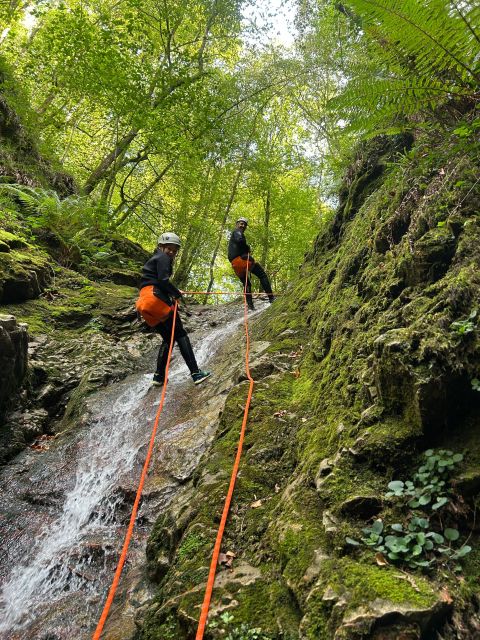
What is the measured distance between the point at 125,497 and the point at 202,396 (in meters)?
1.95

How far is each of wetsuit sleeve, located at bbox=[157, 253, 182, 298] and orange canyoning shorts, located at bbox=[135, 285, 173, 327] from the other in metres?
0.18

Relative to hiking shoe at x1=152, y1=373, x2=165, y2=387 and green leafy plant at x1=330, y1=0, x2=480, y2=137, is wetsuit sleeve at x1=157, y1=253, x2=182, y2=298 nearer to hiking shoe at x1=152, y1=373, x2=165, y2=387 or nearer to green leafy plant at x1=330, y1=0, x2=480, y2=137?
hiking shoe at x1=152, y1=373, x2=165, y2=387

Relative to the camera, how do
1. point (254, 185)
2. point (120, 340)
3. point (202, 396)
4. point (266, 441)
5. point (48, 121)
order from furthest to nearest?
point (254, 185) < point (48, 121) < point (120, 340) < point (202, 396) < point (266, 441)

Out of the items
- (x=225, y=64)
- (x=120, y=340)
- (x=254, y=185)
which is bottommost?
(x=120, y=340)

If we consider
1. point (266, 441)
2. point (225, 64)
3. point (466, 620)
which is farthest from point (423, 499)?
point (225, 64)

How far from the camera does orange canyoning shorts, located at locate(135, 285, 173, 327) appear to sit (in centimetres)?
586

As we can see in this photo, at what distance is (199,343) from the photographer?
9.43 m

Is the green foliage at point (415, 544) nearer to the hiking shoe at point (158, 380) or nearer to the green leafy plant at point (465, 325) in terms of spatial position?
the green leafy plant at point (465, 325)

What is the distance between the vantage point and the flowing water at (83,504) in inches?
138

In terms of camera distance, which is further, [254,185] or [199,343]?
[254,185]

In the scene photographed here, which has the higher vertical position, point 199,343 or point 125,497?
point 199,343

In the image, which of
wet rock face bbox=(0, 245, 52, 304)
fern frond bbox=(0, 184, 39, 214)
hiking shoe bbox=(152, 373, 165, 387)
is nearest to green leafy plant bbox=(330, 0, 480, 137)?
hiking shoe bbox=(152, 373, 165, 387)

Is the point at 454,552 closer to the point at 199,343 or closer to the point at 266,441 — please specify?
the point at 266,441

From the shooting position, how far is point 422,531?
6.14ft
